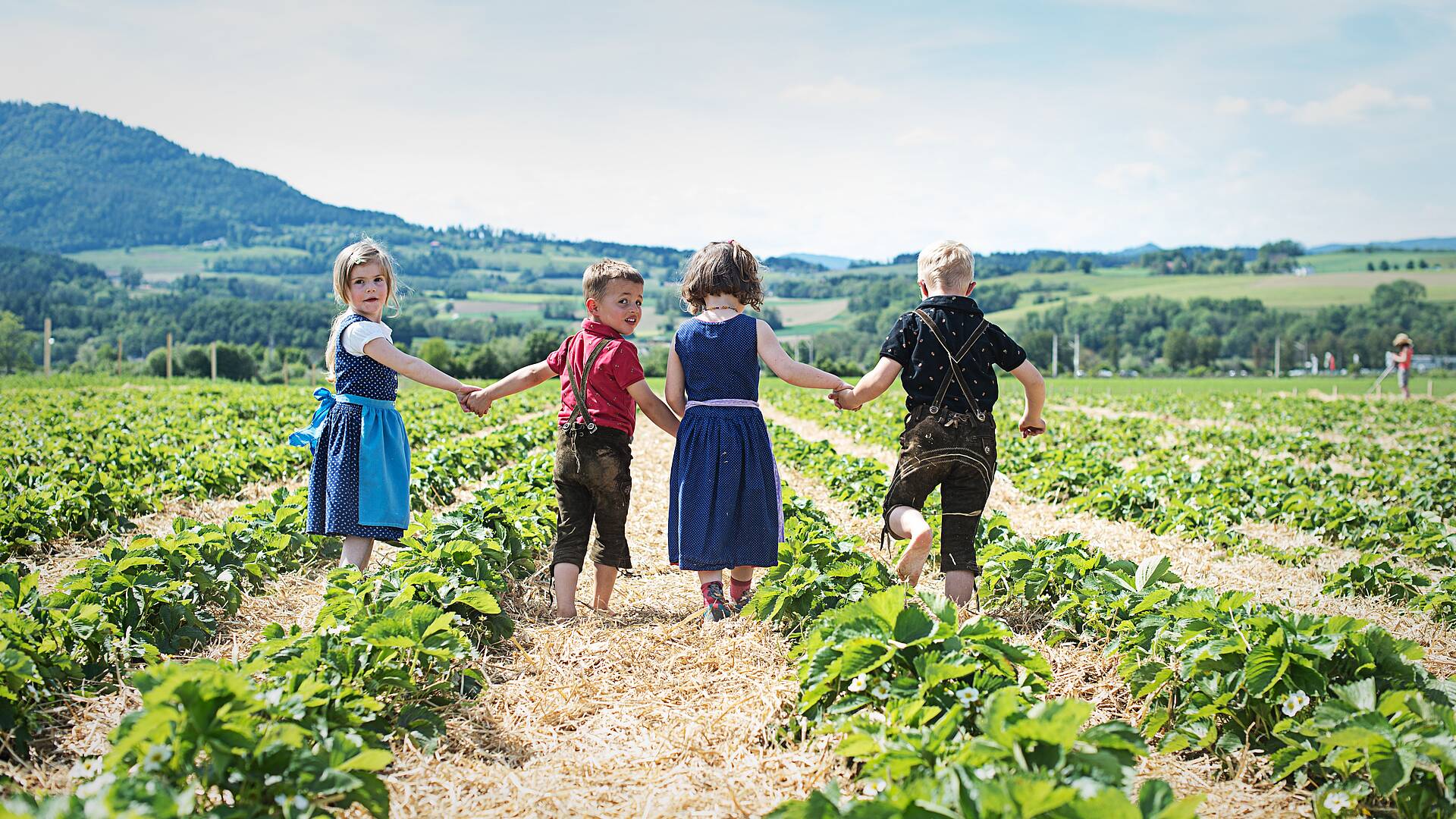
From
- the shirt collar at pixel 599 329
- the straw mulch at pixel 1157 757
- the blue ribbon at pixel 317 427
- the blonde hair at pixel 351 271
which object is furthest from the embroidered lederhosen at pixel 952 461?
the blue ribbon at pixel 317 427

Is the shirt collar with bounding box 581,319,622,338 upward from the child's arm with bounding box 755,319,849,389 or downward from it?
upward

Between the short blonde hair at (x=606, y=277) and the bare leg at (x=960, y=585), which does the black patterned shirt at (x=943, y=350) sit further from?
the short blonde hair at (x=606, y=277)

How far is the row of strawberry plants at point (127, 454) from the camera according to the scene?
7367 millimetres

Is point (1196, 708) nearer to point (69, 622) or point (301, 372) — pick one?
point (69, 622)

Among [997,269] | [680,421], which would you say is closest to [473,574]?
[680,421]

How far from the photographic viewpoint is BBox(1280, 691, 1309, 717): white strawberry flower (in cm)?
310

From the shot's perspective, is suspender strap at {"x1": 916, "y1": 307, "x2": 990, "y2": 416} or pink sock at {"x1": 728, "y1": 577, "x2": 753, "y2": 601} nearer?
suspender strap at {"x1": 916, "y1": 307, "x2": 990, "y2": 416}

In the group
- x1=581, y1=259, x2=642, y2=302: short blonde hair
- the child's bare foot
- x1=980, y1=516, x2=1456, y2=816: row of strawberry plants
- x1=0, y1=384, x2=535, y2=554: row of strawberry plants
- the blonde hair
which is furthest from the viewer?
x1=0, y1=384, x2=535, y2=554: row of strawberry plants

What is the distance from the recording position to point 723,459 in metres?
4.74

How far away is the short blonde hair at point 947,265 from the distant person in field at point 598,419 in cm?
142

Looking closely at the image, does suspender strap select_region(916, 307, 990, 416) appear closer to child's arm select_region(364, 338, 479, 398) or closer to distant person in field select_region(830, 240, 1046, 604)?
distant person in field select_region(830, 240, 1046, 604)

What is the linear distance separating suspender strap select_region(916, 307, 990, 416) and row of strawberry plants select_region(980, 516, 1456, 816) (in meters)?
1.06

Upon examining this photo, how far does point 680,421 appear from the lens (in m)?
4.99

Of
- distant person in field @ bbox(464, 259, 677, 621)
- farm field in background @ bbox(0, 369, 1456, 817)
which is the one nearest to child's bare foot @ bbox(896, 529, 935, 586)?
farm field in background @ bbox(0, 369, 1456, 817)
